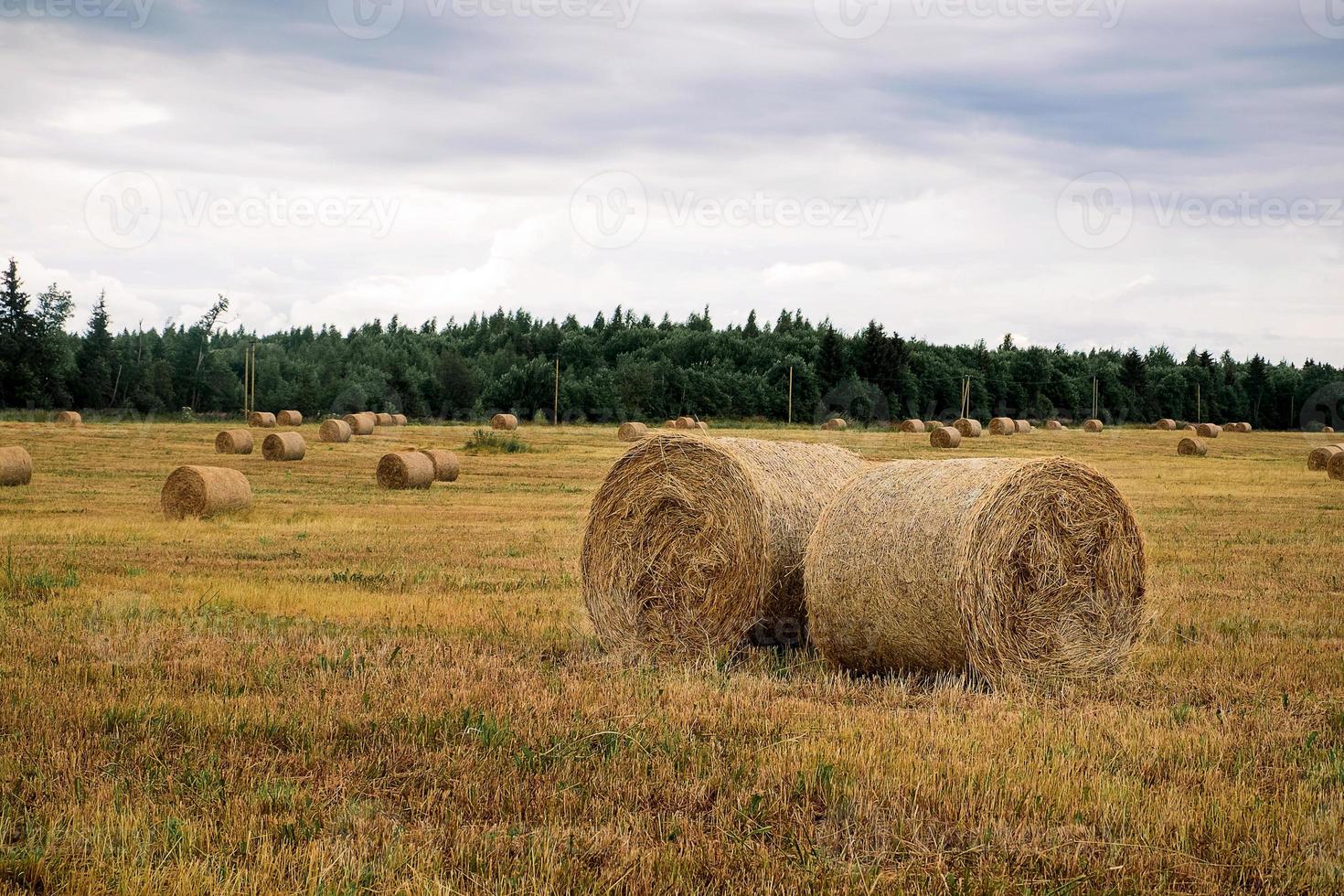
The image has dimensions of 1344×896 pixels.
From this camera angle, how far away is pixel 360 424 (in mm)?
50406

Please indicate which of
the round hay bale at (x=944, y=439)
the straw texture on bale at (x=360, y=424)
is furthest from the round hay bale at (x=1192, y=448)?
the straw texture on bale at (x=360, y=424)

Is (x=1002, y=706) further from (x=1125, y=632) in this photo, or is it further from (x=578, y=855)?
(x=578, y=855)

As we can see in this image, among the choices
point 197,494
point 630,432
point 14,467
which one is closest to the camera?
point 197,494

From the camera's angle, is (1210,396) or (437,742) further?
(1210,396)

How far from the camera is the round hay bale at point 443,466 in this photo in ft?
99.6

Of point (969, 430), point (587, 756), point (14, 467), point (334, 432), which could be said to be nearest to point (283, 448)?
point (334, 432)

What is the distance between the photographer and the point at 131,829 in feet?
17.3

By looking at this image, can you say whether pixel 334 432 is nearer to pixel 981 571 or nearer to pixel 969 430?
pixel 969 430

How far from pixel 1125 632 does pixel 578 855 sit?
232 inches

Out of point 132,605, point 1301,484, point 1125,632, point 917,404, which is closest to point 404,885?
point 1125,632

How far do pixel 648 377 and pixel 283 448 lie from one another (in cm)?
4825

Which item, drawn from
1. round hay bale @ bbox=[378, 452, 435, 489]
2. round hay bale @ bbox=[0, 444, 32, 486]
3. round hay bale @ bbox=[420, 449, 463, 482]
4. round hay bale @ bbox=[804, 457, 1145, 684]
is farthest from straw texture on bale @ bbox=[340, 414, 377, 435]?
round hay bale @ bbox=[804, 457, 1145, 684]

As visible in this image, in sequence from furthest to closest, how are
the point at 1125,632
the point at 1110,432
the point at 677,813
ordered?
the point at 1110,432 < the point at 1125,632 < the point at 677,813

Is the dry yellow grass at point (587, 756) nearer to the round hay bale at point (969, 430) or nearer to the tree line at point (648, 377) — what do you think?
the round hay bale at point (969, 430)
